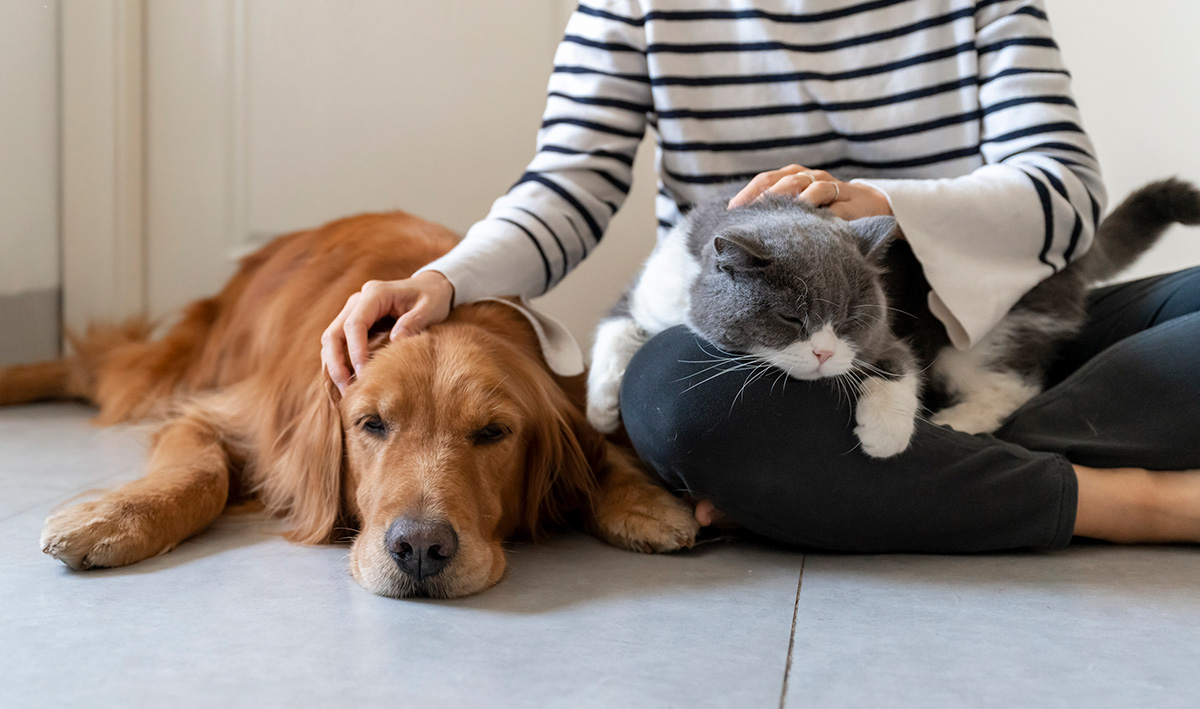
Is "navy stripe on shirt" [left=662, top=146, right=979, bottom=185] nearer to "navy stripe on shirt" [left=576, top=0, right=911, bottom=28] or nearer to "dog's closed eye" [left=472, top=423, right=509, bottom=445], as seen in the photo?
"navy stripe on shirt" [left=576, top=0, right=911, bottom=28]

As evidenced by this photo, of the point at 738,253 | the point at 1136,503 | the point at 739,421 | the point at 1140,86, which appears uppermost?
the point at 1140,86

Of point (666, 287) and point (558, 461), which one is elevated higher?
point (666, 287)

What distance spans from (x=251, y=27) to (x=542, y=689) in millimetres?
2824

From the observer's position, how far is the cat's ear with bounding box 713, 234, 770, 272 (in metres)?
1.20

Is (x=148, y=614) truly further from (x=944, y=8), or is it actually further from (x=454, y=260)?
(x=944, y=8)

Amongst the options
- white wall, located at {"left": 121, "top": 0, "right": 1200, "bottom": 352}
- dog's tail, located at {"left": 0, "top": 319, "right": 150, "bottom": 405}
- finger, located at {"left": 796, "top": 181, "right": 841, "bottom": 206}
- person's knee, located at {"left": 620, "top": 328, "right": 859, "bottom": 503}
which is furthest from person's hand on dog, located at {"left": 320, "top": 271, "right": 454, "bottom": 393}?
white wall, located at {"left": 121, "top": 0, "right": 1200, "bottom": 352}

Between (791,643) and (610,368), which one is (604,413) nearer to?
(610,368)

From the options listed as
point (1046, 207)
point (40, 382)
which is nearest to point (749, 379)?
point (1046, 207)

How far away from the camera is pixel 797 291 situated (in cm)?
125

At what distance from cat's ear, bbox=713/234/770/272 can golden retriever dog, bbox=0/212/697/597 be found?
45 cm

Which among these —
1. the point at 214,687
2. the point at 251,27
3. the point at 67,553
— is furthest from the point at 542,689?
the point at 251,27

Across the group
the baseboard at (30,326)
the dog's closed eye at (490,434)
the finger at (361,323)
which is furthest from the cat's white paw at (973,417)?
the baseboard at (30,326)

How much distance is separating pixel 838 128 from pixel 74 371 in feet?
7.65

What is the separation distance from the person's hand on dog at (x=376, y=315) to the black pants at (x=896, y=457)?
375mm
